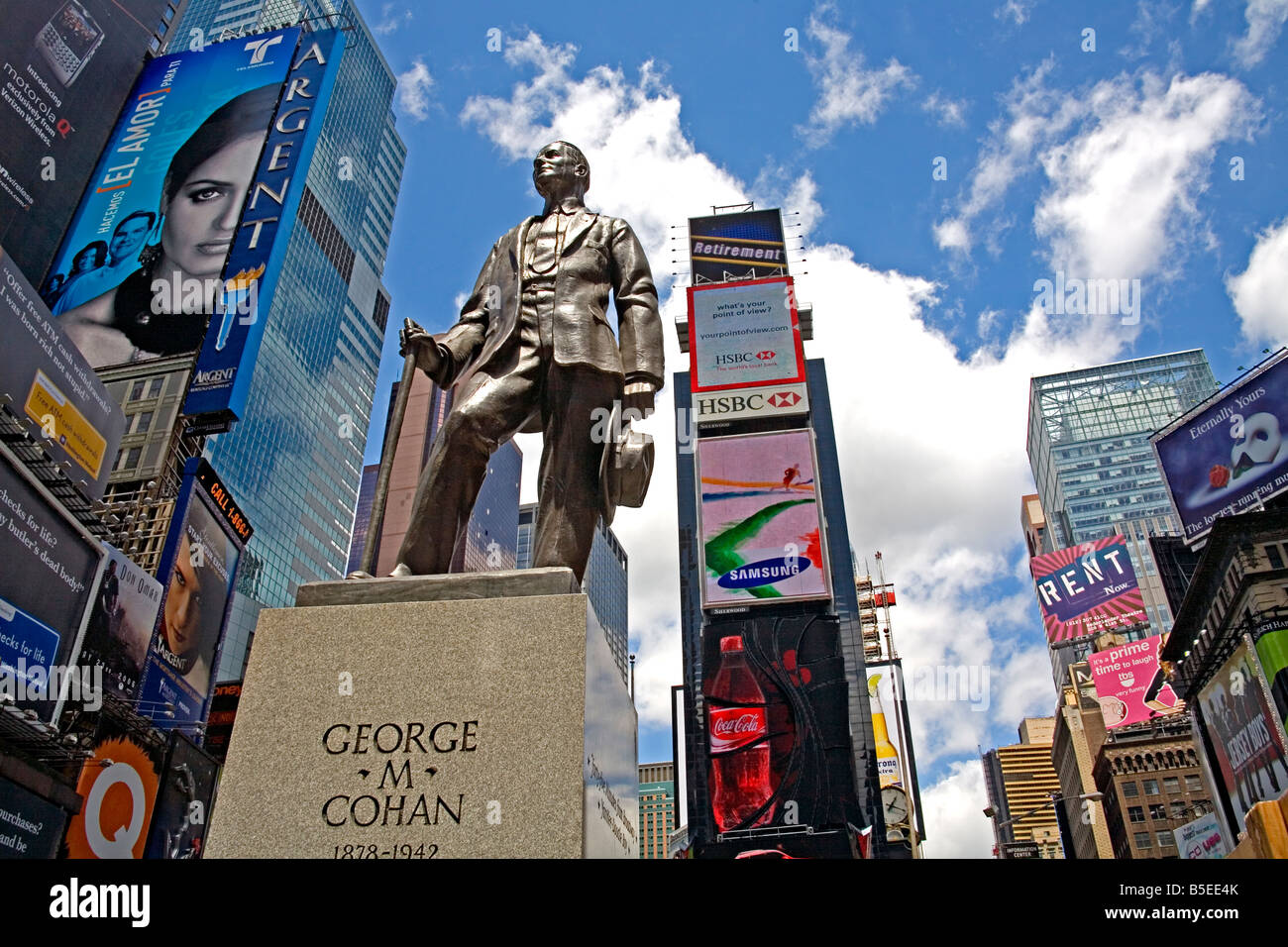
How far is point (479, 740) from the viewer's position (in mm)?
4219

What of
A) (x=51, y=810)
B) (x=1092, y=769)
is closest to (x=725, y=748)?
(x=51, y=810)

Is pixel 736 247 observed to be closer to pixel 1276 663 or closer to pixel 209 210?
pixel 209 210

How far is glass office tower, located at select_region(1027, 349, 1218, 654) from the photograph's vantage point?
428ft

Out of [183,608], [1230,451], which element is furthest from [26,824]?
[1230,451]

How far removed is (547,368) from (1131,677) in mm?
65435

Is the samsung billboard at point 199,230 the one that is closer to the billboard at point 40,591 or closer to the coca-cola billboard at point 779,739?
the billboard at point 40,591

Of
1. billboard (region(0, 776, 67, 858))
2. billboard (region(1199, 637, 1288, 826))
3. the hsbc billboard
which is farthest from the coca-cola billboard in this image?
billboard (region(0, 776, 67, 858))

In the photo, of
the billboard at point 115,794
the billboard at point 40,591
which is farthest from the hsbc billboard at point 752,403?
the billboard at point 40,591

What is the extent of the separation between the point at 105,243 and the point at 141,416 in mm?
29209

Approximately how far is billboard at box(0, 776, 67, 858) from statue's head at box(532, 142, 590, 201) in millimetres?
22513

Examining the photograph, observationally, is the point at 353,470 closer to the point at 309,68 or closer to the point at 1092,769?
the point at 309,68

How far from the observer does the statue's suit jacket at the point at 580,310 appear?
5.96m

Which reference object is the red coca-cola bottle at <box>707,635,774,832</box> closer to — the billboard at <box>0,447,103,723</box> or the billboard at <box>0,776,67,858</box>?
the billboard at <box>0,776,67,858</box>
